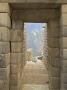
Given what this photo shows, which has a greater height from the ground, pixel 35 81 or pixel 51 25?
pixel 51 25

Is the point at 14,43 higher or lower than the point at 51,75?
higher

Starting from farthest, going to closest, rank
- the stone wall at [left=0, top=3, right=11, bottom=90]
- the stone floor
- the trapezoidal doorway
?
the stone floor, the trapezoidal doorway, the stone wall at [left=0, top=3, right=11, bottom=90]

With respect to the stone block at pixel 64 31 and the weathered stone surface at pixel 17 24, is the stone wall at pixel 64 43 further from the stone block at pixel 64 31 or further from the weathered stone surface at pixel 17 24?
the weathered stone surface at pixel 17 24

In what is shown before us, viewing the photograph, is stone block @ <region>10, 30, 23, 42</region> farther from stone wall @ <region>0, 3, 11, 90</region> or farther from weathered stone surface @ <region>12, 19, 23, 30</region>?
stone wall @ <region>0, 3, 11, 90</region>

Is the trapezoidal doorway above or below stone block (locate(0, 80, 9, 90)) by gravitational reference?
above

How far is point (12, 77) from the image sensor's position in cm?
408

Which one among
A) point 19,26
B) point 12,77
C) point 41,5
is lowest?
point 12,77

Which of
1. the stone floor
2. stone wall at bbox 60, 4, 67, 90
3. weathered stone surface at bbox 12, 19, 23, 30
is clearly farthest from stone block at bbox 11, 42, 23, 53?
the stone floor

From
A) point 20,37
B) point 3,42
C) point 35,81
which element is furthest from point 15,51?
point 35,81

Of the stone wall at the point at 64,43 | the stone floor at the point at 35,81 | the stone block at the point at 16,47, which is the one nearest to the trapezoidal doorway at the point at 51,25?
the stone block at the point at 16,47

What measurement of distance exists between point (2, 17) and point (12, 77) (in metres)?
1.15

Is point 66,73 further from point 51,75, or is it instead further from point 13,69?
point 13,69

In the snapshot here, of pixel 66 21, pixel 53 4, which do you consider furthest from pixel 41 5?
pixel 66 21

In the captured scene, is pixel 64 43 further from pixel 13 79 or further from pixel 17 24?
pixel 13 79
